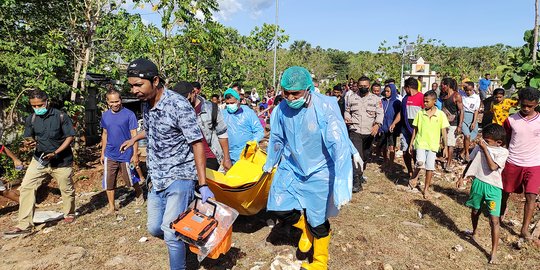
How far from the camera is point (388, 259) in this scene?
3.81 meters

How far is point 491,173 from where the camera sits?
12.6ft

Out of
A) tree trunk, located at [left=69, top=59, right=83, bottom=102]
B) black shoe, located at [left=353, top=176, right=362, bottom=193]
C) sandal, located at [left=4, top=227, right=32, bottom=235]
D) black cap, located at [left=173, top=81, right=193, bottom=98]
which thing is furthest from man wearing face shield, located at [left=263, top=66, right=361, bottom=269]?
tree trunk, located at [left=69, top=59, right=83, bottom=102]

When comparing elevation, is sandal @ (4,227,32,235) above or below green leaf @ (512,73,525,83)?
below

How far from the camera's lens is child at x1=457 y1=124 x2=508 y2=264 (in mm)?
3775

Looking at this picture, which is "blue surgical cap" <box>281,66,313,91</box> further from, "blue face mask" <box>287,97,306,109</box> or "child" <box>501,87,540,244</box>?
"child" <box>501,87,540,244</box>

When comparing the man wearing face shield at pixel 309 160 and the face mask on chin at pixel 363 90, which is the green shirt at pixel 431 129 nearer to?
the face mask on chin at pixel 363 90

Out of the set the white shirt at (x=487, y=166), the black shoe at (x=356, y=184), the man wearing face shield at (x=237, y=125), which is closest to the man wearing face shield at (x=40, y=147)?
the man wearing face shield at (x=237, y=125)

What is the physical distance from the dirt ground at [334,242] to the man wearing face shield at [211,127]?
0.86 m

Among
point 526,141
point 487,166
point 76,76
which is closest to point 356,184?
point 487,166

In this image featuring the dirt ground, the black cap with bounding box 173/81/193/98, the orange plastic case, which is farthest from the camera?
the black cap with bounding box 173/81/193/98

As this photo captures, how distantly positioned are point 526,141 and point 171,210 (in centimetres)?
385

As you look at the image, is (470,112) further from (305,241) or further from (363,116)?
(305,241)

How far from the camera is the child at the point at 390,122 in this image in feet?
23.3

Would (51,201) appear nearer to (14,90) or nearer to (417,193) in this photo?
(14,90)
